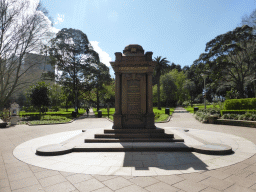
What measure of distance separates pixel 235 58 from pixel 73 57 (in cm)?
3124

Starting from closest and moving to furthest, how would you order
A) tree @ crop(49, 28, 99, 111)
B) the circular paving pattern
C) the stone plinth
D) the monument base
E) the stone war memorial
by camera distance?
the circular paving pattern, the monument base, the stone war memorial, the stone plinth, tree @ crop(49, 28, 99, 111)

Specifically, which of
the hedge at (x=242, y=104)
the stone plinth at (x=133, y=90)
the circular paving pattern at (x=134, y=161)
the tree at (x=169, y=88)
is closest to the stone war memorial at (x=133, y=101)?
the stone plinth at (x=133, y=90)

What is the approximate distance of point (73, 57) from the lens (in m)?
33.0

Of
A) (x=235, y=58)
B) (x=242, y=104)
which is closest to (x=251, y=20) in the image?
(x=235, y=58)

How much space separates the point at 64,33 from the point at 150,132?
3155 cm

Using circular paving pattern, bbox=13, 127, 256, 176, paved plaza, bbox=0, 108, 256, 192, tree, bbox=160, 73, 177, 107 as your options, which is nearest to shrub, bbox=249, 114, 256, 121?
circular paving pattern, bbox=13, 127, 256, 176

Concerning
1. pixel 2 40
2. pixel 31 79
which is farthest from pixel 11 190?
pixel 31 79

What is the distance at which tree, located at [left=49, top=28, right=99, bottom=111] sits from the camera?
32.0m

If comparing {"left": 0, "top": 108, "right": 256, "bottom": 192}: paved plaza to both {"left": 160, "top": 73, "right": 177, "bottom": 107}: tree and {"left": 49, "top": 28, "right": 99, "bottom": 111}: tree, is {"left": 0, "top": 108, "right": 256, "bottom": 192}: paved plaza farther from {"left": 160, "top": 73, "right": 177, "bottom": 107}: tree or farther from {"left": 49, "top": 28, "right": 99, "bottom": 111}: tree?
{"left": 160, "top": 73, "right": 177, "bottom": 107}: tree

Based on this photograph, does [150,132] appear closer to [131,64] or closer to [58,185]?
[131,64]

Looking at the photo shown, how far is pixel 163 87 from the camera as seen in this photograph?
46.6m

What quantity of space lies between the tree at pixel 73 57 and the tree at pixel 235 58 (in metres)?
24.2

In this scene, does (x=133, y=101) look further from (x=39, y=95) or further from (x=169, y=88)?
(x=169, y=88)

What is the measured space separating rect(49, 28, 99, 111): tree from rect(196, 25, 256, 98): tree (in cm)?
2419
